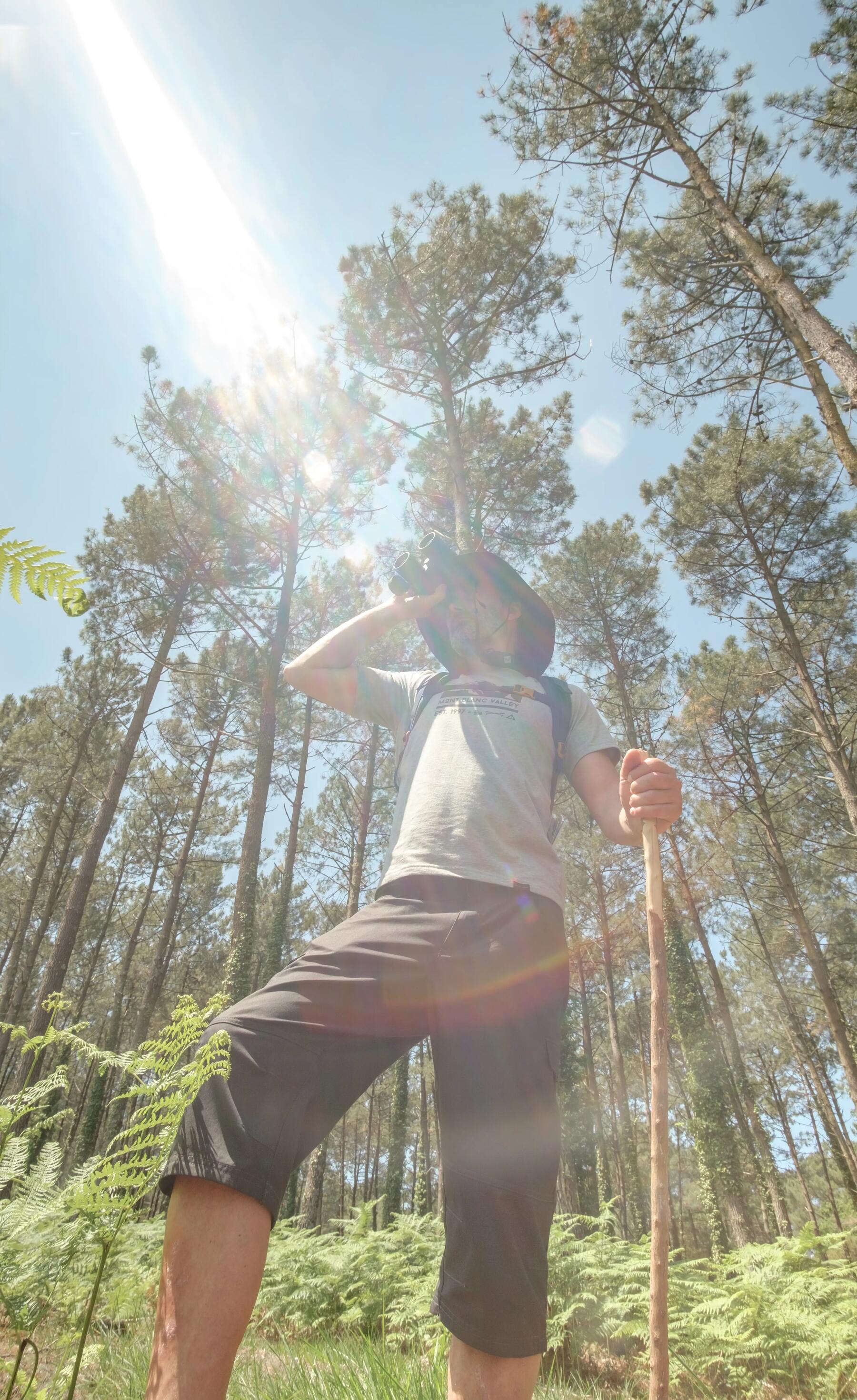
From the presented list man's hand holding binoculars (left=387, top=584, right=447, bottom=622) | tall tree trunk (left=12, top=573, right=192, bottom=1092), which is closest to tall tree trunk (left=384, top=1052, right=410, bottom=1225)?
tall tree trunk (left=12, top=573, right=192, bottom=1092)

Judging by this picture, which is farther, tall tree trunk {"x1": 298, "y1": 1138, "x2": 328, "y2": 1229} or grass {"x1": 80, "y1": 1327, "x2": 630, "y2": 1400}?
tall tree trunk {"x1": 298, "y1": 1138, "x2": 328, "y2": 1229}

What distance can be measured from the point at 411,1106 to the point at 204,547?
89.2 feet

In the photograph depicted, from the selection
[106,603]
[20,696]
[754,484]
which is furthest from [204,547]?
[20,696]

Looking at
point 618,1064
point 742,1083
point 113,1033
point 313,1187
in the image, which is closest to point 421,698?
point 313,1187

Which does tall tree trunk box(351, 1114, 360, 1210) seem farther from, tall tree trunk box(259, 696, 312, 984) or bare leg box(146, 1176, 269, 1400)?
bare leg box(146, 1176, 269, 1400)

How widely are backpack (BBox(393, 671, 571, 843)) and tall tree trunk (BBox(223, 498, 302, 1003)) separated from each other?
23.7 ft

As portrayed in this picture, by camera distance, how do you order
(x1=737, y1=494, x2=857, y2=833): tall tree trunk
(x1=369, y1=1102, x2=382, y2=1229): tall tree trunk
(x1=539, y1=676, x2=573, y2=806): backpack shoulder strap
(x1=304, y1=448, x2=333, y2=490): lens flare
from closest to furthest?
(x1=539, y1=676, x2=573, y2=806): backpack shoulder strap < (x1=737, y1=494, x2=857, y2=833): tall tree trunk < (x1=304, y1=448, x2=333, y2=490): lens flare < (x1=369, y1=1102, x2=382, y2=1229): tall tree trunk

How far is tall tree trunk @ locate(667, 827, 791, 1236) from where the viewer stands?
41.2ft

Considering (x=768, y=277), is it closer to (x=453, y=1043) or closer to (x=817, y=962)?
(x=453, y=1043)

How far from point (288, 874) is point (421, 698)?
36.7ft

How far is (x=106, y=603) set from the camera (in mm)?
12922

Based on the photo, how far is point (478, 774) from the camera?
5.39 ft

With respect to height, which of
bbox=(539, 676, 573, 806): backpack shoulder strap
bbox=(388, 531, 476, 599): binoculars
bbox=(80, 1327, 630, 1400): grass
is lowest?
bbox=(80, 1327, 630, 1400): grass

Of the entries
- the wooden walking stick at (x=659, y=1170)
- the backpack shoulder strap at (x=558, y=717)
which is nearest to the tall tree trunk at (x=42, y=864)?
the backpack shoulder strap at (x=558, y=717)
